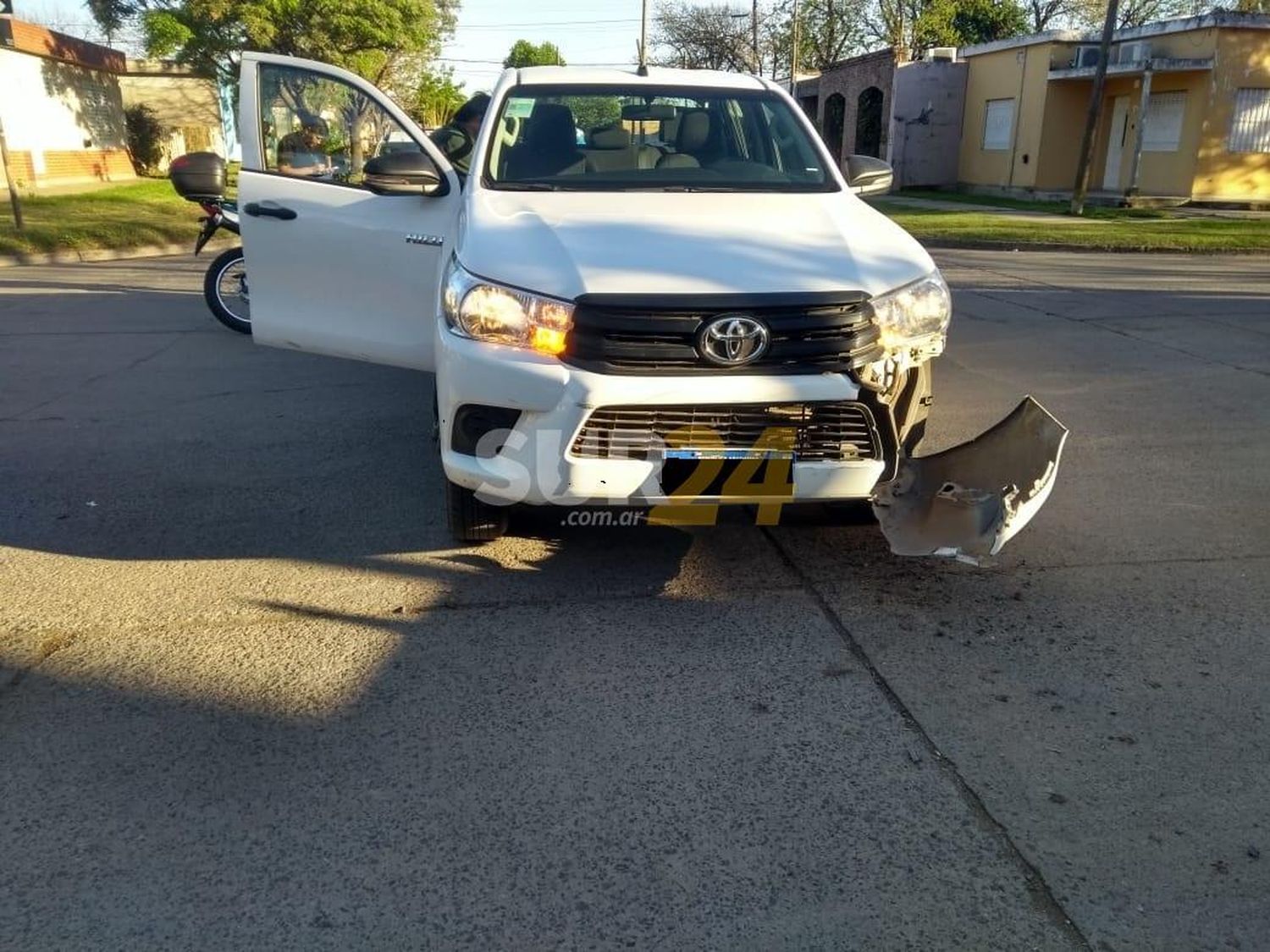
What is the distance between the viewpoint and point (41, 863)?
105 inches

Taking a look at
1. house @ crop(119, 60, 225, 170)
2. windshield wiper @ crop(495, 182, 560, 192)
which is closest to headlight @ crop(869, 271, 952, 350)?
windshield wiper @ crop(495, 182, 560, 192)

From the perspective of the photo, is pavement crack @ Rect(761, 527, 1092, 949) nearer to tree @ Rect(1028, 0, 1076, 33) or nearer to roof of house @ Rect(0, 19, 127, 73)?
roof of house @ Rect(0, 19, 127, 73)

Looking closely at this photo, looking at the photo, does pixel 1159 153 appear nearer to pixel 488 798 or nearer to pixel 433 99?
pixel 488 798

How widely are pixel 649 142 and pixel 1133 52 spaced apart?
2451cm

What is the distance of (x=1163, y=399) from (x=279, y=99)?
579 centimetres

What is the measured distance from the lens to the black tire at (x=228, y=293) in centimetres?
Answer: 958

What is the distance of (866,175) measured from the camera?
18.6 ft

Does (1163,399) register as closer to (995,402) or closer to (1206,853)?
(995,402)

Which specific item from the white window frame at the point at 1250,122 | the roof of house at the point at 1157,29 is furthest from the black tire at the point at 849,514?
the white window frame at the point at 1250,122

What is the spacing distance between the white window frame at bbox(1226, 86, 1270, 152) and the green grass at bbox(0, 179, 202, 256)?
22199 millimetres

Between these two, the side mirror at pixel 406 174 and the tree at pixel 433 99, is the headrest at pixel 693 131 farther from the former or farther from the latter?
A: the tree at pixel 433 99

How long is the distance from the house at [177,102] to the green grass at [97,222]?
41.7ft

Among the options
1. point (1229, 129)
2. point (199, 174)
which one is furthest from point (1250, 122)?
point (199, 174)

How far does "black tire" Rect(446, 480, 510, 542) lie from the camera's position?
4.43 meters
